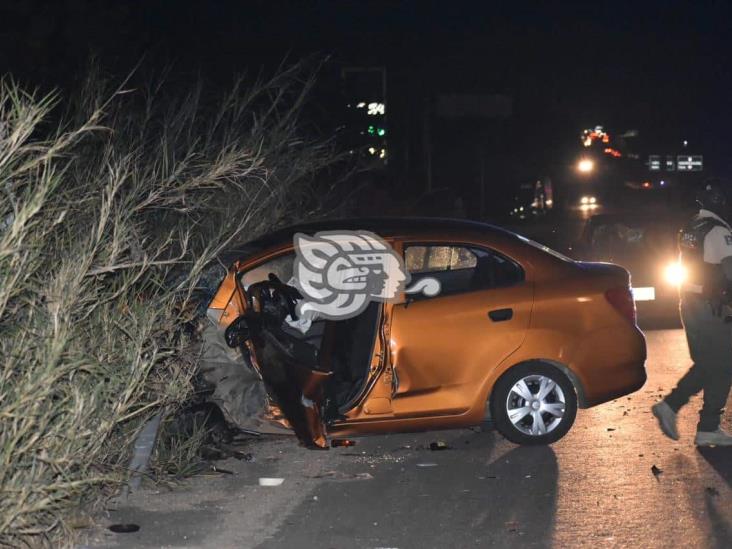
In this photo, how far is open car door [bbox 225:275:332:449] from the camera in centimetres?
803

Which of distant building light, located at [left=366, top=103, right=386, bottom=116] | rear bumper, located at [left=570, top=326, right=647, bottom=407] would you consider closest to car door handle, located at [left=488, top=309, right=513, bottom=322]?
rear bumper, located at [left=570, top=326, right=647, bottom=407]

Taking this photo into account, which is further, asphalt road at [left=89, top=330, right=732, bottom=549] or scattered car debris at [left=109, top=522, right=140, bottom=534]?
scattered car debris at [left=109, top=522, right=140, bottom=534]

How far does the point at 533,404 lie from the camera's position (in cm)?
889

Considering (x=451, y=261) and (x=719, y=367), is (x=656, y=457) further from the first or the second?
(x=451, y=261)

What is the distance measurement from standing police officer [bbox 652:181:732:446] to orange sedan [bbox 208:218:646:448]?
0.38m

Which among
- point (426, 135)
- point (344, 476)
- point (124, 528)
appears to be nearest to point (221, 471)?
point (344, 476)

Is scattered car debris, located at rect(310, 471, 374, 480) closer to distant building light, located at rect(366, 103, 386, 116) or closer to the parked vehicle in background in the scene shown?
the parked vehicle in background

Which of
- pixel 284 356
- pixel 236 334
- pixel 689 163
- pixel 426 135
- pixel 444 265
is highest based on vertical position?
pixel 689 163

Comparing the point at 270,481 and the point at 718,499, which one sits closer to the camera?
the point at 718,499

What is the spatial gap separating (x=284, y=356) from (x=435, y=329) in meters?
1.16

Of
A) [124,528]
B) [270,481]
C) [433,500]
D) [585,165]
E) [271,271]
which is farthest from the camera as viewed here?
[585,165]

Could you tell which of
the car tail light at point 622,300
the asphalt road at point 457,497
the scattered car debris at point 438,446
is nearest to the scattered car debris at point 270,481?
the asphalt road at point 457,497

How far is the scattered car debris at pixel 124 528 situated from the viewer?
268 inches

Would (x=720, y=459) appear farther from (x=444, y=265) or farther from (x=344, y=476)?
(x=444, y=265)
